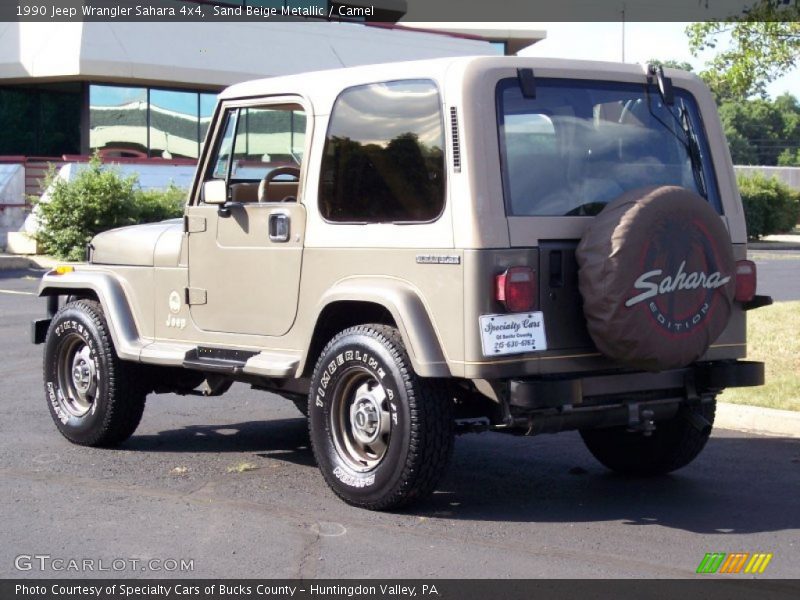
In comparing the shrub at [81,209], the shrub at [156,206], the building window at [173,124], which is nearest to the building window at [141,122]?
the building window at [173,124]

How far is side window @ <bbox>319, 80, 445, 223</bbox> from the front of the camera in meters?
6.14

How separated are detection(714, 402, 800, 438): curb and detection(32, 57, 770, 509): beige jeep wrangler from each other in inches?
66.4

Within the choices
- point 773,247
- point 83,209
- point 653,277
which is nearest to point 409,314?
point 653,277

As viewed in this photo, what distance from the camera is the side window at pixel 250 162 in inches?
289

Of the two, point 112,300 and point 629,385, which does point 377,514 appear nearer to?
point 629,385

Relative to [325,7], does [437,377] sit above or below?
below

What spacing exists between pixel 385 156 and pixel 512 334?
1.26 meters

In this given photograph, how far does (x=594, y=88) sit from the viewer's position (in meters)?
6.44

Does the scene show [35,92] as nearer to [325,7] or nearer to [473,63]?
[325,7]

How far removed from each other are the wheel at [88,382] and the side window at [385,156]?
210 centimetres

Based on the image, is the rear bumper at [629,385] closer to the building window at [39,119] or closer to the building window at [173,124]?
the building window at [173,124]

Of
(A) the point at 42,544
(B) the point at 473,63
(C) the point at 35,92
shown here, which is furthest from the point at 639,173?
(C) the point at 35,92

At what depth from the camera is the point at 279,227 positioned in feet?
22.5

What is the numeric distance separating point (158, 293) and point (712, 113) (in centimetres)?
359
